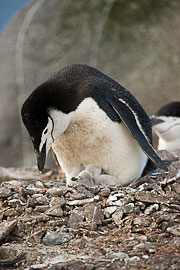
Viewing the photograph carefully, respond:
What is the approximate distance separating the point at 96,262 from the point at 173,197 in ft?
2.02

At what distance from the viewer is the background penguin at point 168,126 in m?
4.07

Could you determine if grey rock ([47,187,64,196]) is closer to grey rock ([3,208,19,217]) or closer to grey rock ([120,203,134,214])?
grey rock ([3,208,19,217])

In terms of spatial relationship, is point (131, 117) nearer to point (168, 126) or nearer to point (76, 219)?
point (76, 219)

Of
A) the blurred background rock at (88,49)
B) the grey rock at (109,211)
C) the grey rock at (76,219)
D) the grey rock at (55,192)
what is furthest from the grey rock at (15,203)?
the blurred background rock at (88,49)

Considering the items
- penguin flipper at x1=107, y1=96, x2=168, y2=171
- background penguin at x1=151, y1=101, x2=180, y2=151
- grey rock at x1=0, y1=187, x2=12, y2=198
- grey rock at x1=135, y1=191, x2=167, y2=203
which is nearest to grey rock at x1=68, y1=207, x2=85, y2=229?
grey rock at x1=135, y1=191, x2=167, y2=203

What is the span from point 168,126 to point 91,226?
256cm

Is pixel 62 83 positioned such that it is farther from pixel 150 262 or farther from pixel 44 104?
pixel 150 262

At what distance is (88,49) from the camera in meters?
5.82

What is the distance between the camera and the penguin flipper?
2189 millimetres

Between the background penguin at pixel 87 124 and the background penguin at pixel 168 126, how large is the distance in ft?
5.80

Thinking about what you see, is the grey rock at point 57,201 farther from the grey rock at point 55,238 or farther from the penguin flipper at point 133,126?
the penguin flipper at point 133,126

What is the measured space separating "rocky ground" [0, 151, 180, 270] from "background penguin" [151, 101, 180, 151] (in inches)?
76.9

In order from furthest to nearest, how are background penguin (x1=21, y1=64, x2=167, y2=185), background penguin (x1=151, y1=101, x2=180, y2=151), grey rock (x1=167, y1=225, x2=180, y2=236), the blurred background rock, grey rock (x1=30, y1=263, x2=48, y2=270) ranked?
the blurred background rock
background penguin (x1=151, y1=101, x2=180, y2=151)
background penguin (x1=21, y1=64, x2=167, y2=185)
grey rock (x1=167, y1=225, x2=180, y2=236)
grey rock (x1=30, y1=263, x2=48, y2=270)

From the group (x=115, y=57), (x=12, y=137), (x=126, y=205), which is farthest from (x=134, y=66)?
(x=126, y=205)
